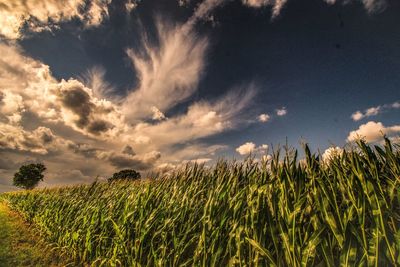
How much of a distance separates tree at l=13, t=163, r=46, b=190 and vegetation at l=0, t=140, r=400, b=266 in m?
70.8

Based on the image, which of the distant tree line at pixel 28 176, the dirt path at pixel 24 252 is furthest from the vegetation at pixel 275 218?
the distant tree line at pixel 28 176

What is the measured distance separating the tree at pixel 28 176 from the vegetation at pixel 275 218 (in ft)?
232

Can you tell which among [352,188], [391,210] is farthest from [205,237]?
[391,210]

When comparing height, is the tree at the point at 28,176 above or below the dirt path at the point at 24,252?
above

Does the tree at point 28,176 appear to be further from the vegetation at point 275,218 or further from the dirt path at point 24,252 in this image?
the vegetation at point 275,218

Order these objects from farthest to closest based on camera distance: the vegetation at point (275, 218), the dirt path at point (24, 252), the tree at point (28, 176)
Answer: the tree at point (28, 176), the dirt path at point (24, 252), the vegetation at point (275, 218)

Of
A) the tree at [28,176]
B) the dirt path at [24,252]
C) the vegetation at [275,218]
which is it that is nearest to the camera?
the vegetation at [275,218]

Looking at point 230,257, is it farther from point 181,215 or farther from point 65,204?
point 65,204

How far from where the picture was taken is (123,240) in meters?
6.09

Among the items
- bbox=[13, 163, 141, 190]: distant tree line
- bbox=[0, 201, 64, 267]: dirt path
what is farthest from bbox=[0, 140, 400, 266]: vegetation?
bbox=[13, 163, 141, 190]: distant tree line

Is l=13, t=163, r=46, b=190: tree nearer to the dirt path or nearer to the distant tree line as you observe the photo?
the distant tree line

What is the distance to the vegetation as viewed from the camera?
3402 millimetres

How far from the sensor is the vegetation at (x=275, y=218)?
11.2 feet

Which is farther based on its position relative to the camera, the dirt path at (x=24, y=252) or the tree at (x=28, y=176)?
the tree at (x=28, y=176)
